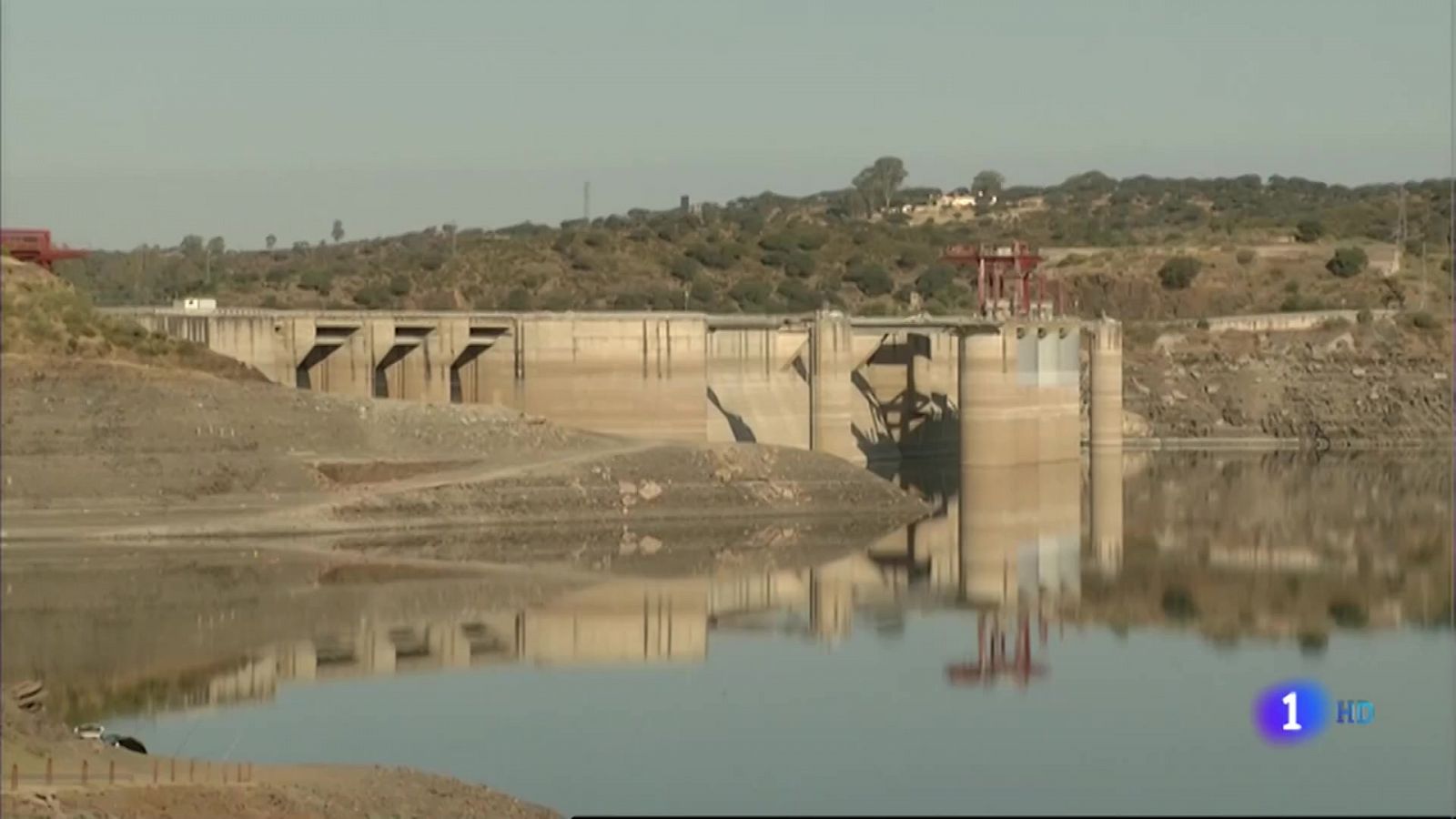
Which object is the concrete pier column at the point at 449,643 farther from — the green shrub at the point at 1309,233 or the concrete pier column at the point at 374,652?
the green shrub at the point at 1309,233

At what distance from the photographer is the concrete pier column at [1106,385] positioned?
262 feet

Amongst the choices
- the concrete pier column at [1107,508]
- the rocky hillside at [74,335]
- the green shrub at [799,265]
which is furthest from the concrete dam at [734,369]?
the green shrub at [799,265]

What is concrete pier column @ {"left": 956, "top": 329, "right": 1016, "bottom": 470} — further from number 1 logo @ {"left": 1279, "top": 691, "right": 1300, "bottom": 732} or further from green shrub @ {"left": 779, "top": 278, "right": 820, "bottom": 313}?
number 1 logo @ {"left": 1279, "top": 691, "right": 1300, "bottom": 732}

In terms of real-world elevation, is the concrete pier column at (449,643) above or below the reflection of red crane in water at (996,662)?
above

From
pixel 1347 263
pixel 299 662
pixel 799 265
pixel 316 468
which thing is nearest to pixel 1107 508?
pixel 316 468

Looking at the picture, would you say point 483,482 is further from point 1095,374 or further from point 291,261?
point 291,261

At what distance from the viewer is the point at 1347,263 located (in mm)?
112125

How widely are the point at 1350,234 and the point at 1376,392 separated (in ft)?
119

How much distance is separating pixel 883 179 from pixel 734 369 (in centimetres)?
10559

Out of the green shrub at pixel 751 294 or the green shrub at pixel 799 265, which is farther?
the green shrub at pixel 799 265

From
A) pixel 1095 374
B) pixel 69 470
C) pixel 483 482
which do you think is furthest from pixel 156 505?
pixel 1095 374

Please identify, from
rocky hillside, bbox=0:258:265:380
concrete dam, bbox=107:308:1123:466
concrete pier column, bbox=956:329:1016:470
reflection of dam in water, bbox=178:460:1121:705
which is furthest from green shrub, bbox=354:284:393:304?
reflection of dam in water, bbox=178:460:1121:705

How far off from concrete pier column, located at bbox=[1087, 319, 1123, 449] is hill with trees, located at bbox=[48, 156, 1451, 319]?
18.0m

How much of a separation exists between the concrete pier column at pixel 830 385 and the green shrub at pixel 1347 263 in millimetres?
45816
